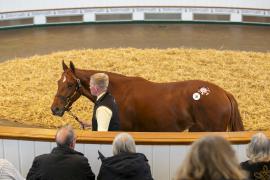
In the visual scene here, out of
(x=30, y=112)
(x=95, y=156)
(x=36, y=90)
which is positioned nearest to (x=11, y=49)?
(x=36, y=90)

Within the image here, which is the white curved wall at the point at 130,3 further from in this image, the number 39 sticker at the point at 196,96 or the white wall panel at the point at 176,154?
the white wall panel at the point at 176,154

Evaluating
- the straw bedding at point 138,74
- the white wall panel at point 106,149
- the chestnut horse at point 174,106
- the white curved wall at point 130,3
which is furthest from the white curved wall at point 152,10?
the white wall panel at point 106,149

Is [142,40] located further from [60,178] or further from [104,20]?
[60,178]

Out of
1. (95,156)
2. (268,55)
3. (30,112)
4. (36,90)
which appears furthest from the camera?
(268,55)

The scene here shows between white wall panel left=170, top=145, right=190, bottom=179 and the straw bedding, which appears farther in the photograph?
the straw bedding

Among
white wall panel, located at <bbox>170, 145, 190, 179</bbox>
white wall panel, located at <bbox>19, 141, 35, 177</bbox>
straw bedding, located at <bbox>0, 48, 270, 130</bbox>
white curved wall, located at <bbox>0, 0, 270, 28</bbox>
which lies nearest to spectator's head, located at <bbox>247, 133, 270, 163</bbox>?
white wall panel, located at <bbox>170, 145, 190, 179</bbox>

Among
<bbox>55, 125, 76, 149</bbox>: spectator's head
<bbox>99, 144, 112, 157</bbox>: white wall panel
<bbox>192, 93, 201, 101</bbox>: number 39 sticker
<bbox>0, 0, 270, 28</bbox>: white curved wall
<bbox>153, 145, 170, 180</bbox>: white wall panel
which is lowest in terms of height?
<bbox>153, 145, 170, 180</bbox>: white wall panel

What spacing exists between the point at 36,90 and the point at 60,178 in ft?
15.0

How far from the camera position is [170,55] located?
31.1 ft

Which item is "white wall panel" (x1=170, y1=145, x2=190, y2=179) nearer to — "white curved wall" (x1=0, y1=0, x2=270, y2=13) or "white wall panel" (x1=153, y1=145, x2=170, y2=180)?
"white wall panel" (x1=153, y1=145, x2=170, y2=180)

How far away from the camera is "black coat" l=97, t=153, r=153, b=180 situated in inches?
133

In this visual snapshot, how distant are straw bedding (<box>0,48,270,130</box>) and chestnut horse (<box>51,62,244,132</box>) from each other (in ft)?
4.63

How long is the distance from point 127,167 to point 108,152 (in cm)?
68

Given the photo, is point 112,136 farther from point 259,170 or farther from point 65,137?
point 259,170
